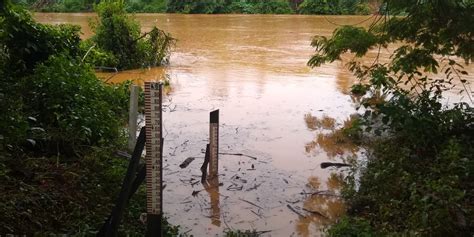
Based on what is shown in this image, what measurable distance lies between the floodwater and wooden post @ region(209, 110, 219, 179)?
0.14 m

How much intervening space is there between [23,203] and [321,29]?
24.6 metres

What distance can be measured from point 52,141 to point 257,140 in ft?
11.2

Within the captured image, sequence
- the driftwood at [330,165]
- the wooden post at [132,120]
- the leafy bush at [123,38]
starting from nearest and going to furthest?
the wooden post at [132,120], the driftwood at [330,165], the leafy bush at [123,38]

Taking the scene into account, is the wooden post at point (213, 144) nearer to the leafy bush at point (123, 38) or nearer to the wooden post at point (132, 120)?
the wooden post at point (132, 120)

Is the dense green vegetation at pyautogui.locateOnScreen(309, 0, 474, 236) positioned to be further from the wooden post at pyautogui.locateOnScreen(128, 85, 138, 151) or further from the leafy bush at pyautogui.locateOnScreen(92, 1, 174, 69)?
the leafy bush at pyautogui.locateOnScreen(92, 1, 174, 69)

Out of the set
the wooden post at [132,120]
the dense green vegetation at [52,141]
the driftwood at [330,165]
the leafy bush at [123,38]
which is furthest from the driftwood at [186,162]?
the leafy bush at [123,38]

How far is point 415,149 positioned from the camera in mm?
5801

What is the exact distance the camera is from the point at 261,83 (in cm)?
1244

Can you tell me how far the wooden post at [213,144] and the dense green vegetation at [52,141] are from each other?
3.57ft

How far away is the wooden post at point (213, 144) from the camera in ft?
18.6

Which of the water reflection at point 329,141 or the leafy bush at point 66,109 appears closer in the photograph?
the leafy bush at point 66,109

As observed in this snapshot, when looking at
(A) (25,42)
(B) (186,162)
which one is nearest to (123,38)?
(A) (25,42)

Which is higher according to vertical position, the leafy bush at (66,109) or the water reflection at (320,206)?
the leafy bush at (66,109)

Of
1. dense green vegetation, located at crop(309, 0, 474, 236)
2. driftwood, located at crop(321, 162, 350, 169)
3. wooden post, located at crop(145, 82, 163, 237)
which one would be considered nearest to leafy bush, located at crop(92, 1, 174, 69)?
driftwood, located at crop(321, 162, 350, 169)
